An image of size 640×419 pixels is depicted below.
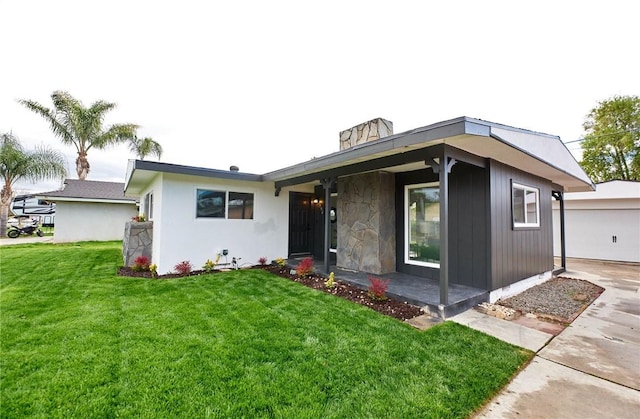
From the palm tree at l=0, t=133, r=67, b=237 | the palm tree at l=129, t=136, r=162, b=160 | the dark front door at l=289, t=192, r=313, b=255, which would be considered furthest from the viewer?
the palm tree at l=129, t=136, r=162, b=160

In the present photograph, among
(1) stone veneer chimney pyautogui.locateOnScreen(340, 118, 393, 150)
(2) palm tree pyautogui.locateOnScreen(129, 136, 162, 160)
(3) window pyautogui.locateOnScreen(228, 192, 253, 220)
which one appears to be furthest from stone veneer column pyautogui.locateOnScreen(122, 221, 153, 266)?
(2) palm tree pyautogui.locateOnScreen(129, 136, 162, 160)

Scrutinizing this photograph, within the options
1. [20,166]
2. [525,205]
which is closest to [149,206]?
[525,205]

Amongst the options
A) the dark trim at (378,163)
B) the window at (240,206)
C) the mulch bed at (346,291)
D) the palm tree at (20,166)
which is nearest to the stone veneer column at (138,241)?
the mulch bed at (346,291)

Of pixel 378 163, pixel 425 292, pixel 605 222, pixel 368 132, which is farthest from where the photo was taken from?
pixel 605 222

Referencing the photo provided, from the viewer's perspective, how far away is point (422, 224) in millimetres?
5695

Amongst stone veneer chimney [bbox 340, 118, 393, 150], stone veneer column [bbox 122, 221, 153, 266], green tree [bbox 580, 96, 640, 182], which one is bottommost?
stone veneer column [bbox 122, 221, 153, 266]

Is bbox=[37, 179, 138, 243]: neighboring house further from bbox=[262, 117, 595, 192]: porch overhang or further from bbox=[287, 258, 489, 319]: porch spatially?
bbox=[287, 258, 489, 319]: porch

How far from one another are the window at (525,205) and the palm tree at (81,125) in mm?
18807

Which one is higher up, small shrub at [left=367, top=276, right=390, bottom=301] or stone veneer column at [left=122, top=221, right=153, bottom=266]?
stone veneer column at [left=122, top=221, right=153, bottom=266]

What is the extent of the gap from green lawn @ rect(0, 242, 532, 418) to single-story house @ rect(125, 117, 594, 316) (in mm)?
1417

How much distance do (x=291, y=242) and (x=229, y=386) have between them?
6.32 metres

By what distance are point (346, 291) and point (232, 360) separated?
272 cm

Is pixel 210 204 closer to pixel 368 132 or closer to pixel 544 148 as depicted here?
pixel 368 132

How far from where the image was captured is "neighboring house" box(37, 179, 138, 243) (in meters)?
13.3
